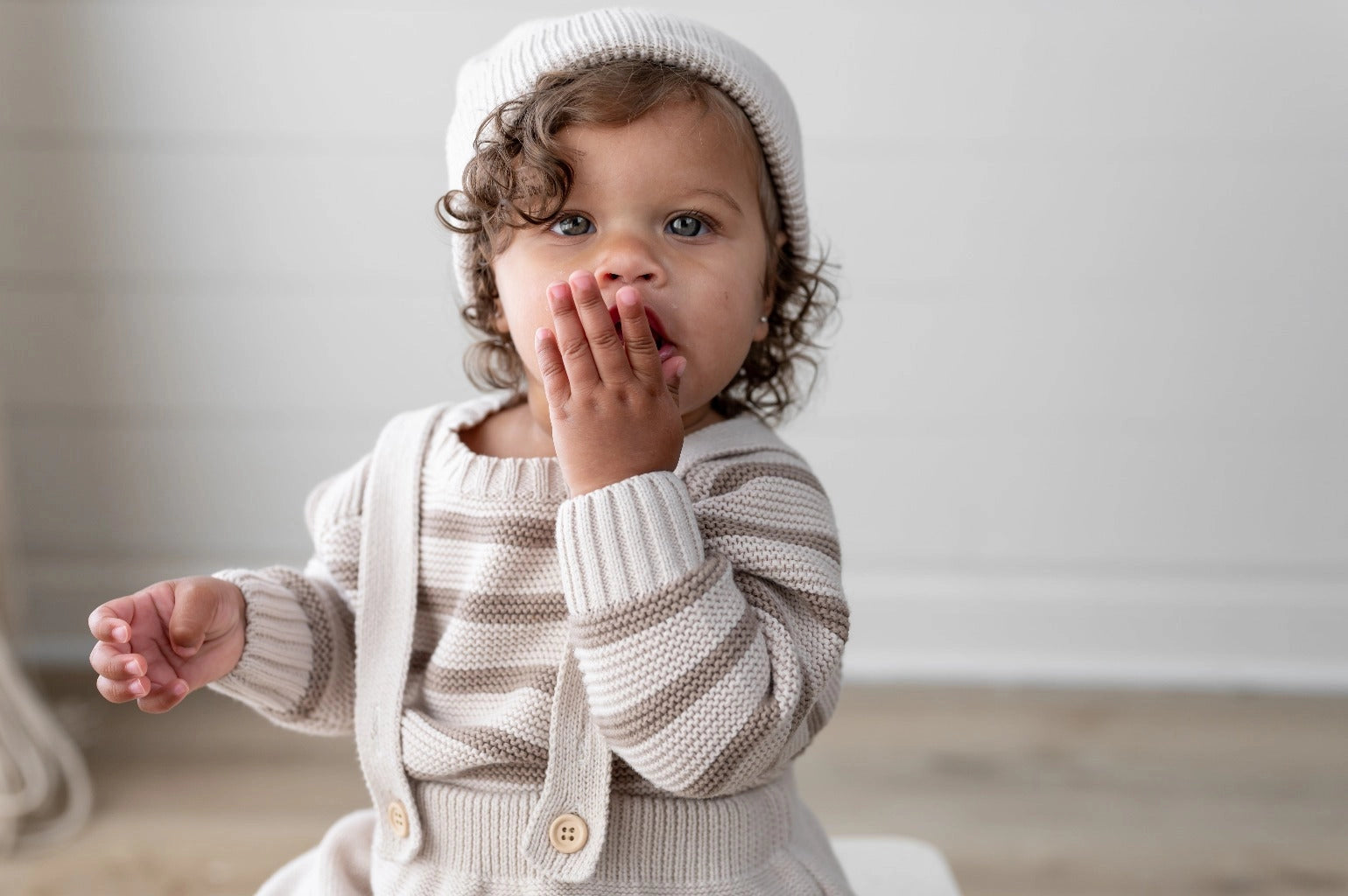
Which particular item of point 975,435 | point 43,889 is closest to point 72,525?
point 43,889

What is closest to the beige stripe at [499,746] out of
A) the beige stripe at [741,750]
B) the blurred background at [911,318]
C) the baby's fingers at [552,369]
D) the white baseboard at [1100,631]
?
the beige stripe at [741,750]

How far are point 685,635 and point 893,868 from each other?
0.45 m

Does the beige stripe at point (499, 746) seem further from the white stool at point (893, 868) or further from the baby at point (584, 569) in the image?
the white stool at point (893, 868)

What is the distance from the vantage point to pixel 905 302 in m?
2.04

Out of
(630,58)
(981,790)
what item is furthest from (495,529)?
(981,790)

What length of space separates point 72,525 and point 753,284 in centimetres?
164

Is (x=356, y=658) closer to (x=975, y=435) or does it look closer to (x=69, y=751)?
(x=69, y=751)

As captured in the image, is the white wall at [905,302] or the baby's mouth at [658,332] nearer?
the baby's mouth at [658,332]

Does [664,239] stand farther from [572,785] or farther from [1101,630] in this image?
[1101,630]

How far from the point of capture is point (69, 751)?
1730 millimetres

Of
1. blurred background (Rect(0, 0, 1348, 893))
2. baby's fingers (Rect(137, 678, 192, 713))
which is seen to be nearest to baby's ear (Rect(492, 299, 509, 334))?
baby's fingers (Rect(137, 678, 192, 713))

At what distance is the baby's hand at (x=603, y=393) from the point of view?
727mm

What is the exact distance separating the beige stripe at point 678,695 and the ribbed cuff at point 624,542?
0.15ft

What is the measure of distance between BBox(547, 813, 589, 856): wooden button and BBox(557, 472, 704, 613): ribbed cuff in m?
0.14
